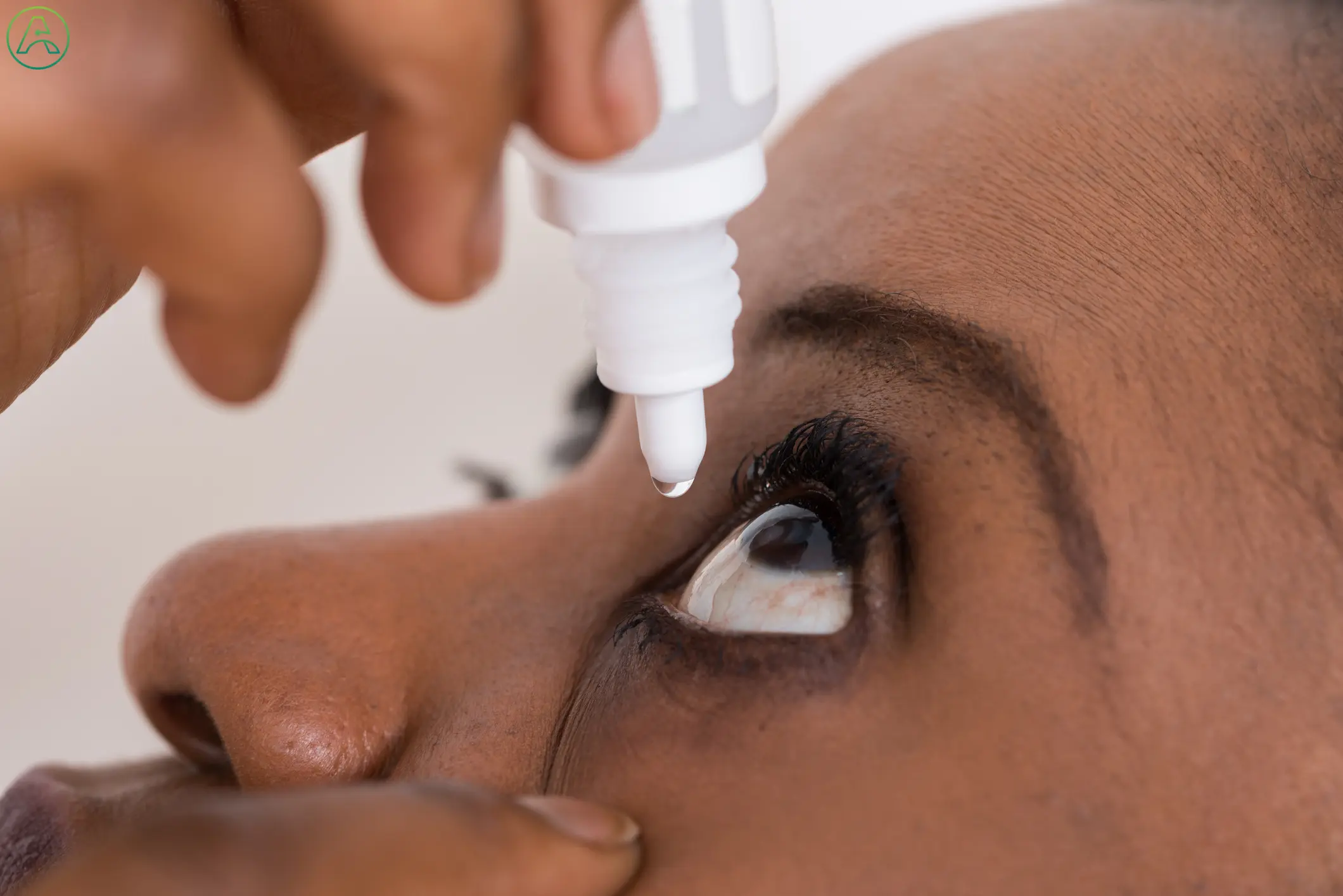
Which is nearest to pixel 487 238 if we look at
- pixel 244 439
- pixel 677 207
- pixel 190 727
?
pixel 677 207

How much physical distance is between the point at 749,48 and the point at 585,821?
0.26 m

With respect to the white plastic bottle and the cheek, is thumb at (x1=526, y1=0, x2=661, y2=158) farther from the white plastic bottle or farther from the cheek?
the cheek

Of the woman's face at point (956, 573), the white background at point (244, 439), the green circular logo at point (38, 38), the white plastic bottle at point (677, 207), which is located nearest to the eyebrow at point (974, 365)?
the woman's face at point (956, 573)

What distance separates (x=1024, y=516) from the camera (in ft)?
1.33

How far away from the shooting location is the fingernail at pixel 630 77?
1.01 feet

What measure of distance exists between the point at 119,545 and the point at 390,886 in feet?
2.65

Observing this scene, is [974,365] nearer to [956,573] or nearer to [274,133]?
[956,573]

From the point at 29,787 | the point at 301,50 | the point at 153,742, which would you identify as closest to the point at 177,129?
the point at 301,50

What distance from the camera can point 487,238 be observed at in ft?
1.12

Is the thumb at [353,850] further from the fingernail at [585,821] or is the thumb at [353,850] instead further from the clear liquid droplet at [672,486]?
the clear liquid droplet at [672,486]

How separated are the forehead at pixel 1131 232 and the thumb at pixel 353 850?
0.22 meters

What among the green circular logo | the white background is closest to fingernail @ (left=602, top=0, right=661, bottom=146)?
the green circular logo

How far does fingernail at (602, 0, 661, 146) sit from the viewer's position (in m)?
0.31

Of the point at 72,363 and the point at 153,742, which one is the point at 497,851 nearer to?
the point at 153,742
